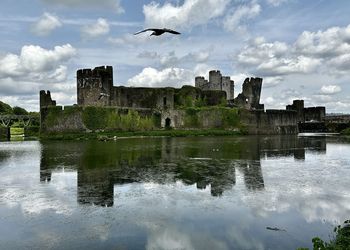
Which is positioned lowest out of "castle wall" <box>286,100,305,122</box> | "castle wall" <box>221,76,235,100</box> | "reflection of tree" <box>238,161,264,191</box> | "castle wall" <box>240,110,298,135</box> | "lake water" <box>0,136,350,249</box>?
"lake water" <box>0,136,350,249</box>

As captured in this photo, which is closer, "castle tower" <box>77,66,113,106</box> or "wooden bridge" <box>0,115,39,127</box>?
"castle tower" <box>77,66,113,106</box>

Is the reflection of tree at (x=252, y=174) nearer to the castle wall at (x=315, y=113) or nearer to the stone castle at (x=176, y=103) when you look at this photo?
the stone castle at (x=176, y=103)

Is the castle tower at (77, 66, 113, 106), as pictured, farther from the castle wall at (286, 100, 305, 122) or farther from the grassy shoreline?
the castle wall at (286, 100, 305, 122)

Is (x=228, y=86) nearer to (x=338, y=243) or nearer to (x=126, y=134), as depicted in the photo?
(x=126, y=134)

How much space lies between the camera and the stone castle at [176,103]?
4519 centimetres

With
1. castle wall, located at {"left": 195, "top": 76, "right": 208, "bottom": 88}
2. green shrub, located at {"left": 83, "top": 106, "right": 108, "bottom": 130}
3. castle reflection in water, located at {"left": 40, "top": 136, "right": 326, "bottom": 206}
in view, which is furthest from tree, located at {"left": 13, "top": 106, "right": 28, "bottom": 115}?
castle reflection in water, located at {"left": 40, "top": 136, "right": 326, "bottom": 206}

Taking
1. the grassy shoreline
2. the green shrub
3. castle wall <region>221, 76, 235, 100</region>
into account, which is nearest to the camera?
the grassy shoreline

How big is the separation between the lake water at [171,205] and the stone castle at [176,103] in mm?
28572

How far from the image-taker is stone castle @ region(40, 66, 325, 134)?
45.2 meters

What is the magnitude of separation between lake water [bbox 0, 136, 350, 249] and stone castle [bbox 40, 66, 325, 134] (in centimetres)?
2857

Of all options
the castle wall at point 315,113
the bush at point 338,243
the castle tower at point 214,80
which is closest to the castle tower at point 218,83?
the castle tower at point 214,80

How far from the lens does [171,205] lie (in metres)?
9.76

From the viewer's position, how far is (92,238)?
730 centimetres

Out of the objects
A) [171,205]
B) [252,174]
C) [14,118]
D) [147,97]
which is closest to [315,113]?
[147,97]
